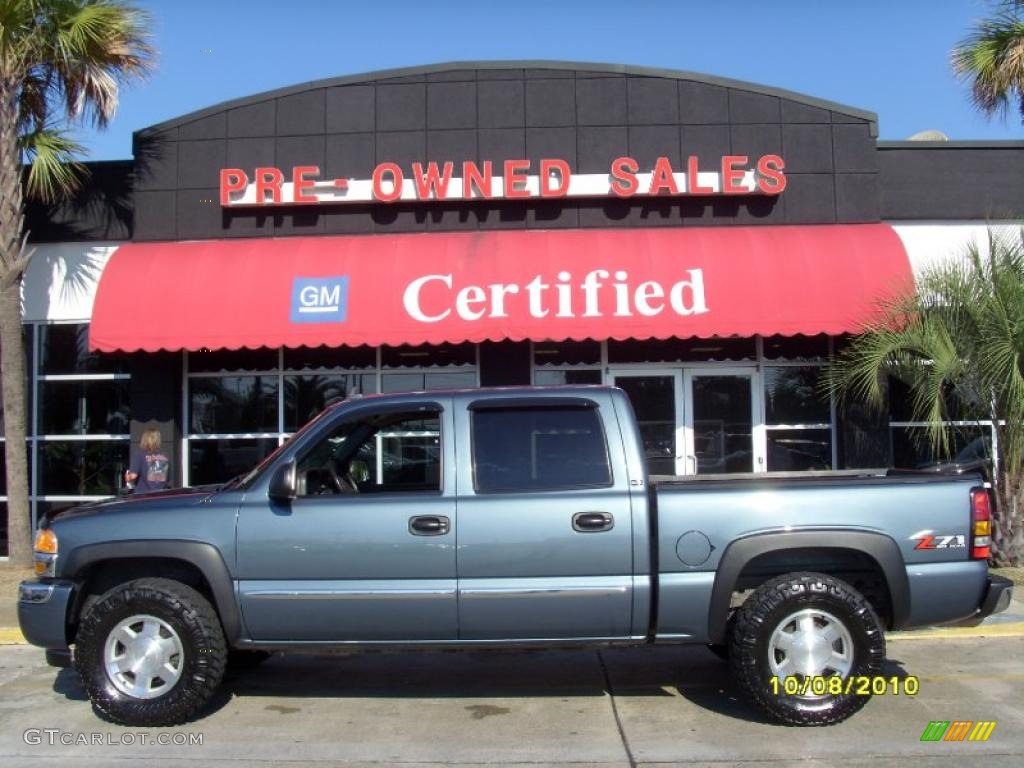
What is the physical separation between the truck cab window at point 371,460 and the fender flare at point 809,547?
5.65ft

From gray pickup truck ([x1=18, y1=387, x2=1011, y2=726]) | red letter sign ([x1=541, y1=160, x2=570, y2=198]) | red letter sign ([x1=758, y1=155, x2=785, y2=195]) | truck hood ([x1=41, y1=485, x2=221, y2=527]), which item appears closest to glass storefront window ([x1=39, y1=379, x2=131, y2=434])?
red letter sign ([x1=541, y1=160, x2=570, y2=198])

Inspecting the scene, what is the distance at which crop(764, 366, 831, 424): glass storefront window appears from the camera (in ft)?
40.9

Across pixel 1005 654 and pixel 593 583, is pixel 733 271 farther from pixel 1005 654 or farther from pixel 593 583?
pixel 593 583

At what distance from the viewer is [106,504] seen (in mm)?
5785

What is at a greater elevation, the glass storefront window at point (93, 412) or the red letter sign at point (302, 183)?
the red letter sign at point (302, 183)

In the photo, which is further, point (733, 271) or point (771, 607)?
point (733, 271)

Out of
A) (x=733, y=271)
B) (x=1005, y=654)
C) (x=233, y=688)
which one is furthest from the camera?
(x=733, y=271)

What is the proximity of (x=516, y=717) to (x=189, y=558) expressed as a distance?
2172 millimetres

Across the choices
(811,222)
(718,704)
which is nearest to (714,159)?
(811,222)

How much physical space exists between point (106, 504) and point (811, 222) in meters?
9.58

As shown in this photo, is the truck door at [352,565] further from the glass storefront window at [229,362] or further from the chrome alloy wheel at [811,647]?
the glass storefront window at [229,362]

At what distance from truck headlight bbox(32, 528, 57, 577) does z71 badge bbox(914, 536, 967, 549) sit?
501 centimetres

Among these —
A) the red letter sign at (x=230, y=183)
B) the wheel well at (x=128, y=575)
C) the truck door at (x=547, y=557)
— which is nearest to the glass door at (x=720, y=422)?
the red letter sign at (x=230, y=183)

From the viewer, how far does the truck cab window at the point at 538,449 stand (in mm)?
5477
